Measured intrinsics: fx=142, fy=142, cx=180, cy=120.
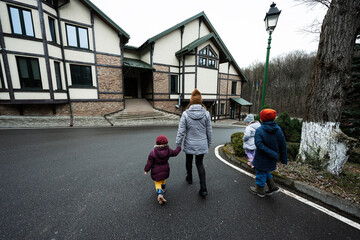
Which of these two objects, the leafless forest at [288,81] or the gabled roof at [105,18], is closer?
the gabled roof at [105,18]

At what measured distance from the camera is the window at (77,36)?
34.1ft

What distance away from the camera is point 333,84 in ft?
9.86

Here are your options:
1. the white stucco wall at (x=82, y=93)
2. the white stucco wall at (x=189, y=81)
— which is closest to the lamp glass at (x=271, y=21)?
the white stucco wall at (x=189, y=81)

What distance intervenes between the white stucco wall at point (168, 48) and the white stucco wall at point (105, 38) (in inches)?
140

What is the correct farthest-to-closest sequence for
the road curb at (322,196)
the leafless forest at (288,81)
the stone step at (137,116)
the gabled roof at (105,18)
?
the leafless forest at (288,81), the stone step at (137,116), the gabled roof at (105,18), the road curb at (322,196)

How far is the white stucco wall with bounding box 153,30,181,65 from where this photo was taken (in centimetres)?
1411

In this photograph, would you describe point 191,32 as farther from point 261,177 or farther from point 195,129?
point 261,177

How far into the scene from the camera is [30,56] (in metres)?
8.81

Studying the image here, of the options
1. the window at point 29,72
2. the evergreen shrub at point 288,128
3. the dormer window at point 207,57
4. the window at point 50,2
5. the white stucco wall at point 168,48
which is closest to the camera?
the evergreen shrub at point 288,128

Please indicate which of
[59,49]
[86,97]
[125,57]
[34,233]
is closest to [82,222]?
[34,233]

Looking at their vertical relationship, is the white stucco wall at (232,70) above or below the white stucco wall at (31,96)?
above

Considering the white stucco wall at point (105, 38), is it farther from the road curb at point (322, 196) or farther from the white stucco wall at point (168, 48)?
the road curb at point (322, 196)

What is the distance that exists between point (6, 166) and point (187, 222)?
4.79 metres

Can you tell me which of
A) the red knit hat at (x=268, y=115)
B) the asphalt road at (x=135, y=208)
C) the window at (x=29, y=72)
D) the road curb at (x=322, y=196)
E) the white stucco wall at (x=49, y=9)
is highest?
the white stucco wall at (x=49, y=9)
